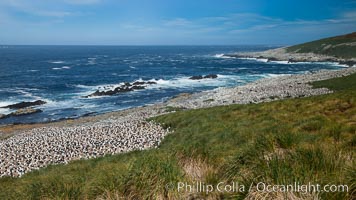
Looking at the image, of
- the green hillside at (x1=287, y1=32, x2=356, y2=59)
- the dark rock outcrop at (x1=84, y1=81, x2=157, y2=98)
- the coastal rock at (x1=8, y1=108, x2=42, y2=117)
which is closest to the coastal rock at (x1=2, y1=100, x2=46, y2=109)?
the coastal rock at (x1=8, y1=108, x2=42, y2=117)

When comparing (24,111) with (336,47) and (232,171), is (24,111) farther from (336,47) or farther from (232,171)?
(336,47)

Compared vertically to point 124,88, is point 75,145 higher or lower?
higher

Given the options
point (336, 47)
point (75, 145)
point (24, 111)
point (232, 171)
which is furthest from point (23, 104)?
point (336, 47)

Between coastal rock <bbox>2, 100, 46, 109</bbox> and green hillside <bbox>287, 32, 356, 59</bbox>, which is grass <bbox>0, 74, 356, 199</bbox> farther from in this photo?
green hillside <bbox>287, 32, 356, 59</bbox>

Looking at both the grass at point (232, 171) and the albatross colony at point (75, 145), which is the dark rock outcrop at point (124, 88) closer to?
the albatross colony at point (75, 145)

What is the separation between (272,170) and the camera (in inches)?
223

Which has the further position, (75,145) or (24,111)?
(24,111)

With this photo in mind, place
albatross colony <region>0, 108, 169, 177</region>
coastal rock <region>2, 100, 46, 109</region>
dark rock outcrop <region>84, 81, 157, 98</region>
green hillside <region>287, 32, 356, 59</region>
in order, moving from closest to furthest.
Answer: albatross colony <region>0, 108, 169, 177</region> → coastal rock <region>2, 100, 46, 109</region> → dark rock outcrop <region>84, 81, 157, 98</region> → green hillside <region>287, 32, 356, 59</region>

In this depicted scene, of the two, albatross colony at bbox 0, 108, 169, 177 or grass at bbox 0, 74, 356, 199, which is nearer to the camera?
grass at bbox 0, 74, 356, 199

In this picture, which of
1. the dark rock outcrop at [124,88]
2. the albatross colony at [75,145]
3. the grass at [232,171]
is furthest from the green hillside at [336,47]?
the grass at [232,171]

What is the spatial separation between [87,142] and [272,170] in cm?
1549

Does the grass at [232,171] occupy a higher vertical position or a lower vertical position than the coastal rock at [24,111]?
higher

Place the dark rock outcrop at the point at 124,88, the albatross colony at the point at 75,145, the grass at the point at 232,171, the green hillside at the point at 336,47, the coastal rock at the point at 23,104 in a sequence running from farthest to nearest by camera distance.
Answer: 1. the green hillside at the point at 336,47
2. the dark rock outcrop at the point at 124,88
3. the coastal rock at the point at 23,104
4. the albatross colony at the point at 75,145
5. the grass at the point at 232,171

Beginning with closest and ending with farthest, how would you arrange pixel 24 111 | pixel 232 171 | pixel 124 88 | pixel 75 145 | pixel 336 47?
pixel 232 171 < pixel 75 145 < pixel 24 111 < pixel 124 88 < pixel 336 47
